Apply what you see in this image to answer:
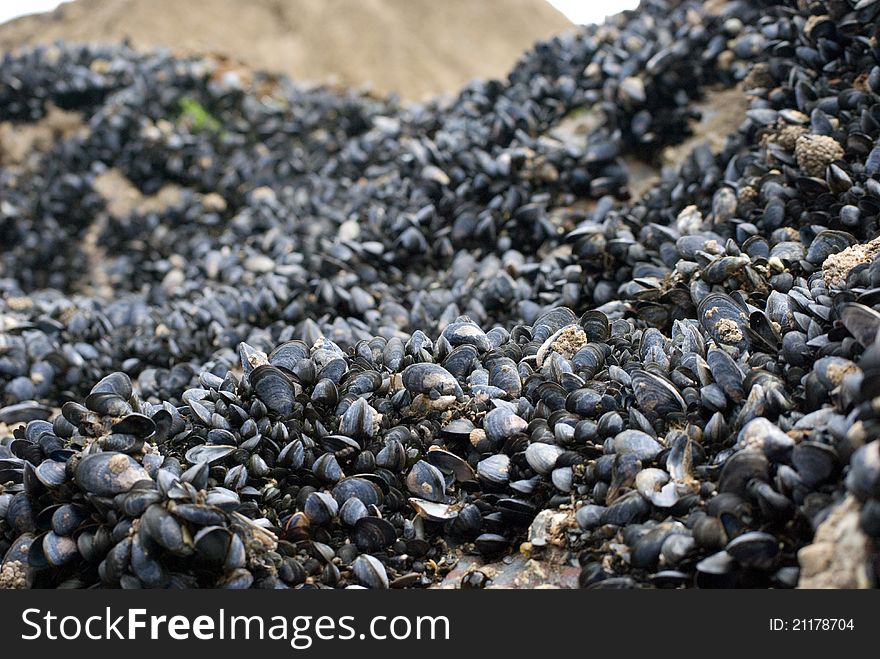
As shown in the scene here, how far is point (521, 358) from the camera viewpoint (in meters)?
2.84

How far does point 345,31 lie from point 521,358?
14.4 m

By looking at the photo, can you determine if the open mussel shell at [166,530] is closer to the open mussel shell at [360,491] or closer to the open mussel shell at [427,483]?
the open mussel shell at [360,491]

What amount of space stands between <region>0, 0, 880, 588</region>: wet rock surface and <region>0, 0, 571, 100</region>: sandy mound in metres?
8.31

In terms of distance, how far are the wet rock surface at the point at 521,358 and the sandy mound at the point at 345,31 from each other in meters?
8.31

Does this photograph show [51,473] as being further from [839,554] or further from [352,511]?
[839,554]

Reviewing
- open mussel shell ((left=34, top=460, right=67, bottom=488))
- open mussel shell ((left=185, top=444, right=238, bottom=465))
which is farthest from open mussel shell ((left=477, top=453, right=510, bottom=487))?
open mussel shell ((left=34, top=460, right=67, bottom=488))

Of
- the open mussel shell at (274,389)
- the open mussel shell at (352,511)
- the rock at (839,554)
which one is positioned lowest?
the rock at (839,554)

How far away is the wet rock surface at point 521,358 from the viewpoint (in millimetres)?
2051

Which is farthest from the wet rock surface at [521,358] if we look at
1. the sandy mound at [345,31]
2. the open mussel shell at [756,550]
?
the sandy mound at [345,31]

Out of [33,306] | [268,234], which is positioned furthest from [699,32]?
[33,306]

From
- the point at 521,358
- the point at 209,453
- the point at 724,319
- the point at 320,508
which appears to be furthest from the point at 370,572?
the point at 724,319

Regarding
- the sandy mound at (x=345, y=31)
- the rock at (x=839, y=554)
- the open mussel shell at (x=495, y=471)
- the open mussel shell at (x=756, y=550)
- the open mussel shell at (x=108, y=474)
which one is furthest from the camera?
the sandy mound at (x=345, y=31)

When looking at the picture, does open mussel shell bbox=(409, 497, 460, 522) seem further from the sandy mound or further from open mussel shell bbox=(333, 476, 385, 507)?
the sandy mound

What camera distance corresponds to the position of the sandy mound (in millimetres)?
13203
